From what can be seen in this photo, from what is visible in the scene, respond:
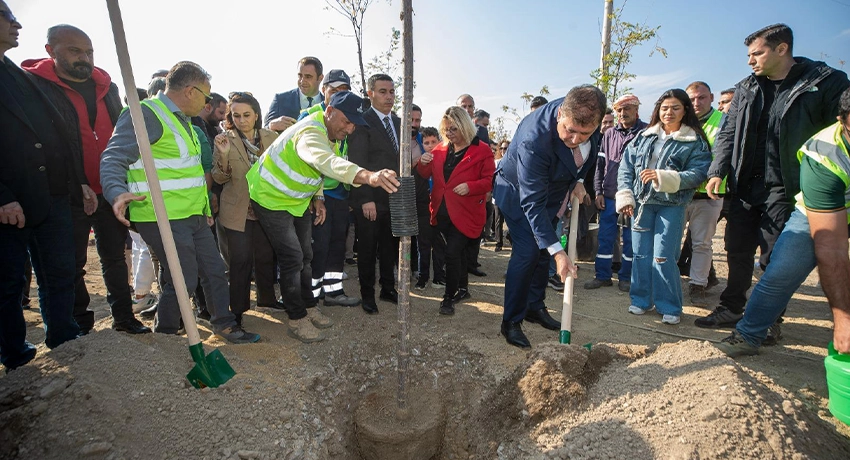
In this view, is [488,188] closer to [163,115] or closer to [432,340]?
[432,340]

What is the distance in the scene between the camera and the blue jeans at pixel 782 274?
265 cm

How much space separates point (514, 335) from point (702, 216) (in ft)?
8.29

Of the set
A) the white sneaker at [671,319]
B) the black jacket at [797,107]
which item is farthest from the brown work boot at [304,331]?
the black jacket at [797,107]

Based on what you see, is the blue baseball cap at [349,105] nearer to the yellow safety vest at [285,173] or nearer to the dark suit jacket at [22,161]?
the yellow safety vest at [285,173]

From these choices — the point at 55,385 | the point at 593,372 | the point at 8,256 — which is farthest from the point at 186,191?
the point at 593,372

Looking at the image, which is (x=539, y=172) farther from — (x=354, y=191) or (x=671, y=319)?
(x=671, y=319)

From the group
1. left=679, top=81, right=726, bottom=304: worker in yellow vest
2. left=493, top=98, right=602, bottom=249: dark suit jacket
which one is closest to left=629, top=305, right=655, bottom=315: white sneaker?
left=679, top=81, right=726, bottom=304: worker in yellow vest

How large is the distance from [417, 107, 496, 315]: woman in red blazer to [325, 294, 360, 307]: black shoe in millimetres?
877

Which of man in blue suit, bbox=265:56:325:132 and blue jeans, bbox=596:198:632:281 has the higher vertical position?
man in blue suit, bbox=265:56:325:132

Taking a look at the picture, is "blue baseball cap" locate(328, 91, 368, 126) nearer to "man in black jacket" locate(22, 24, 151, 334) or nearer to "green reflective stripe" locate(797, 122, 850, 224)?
"man in black jacket" locate(22, 24, 151, 334)

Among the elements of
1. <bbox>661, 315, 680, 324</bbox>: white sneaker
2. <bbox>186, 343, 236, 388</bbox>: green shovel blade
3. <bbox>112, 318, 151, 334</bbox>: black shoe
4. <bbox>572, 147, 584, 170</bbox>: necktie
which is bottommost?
<bbox>661, 315, 680, 324</bbox>: white sneaker

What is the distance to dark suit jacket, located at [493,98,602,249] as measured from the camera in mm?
2926

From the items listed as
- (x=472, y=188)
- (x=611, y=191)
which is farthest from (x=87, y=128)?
(x=611, y=191)

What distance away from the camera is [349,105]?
3.12 metres
